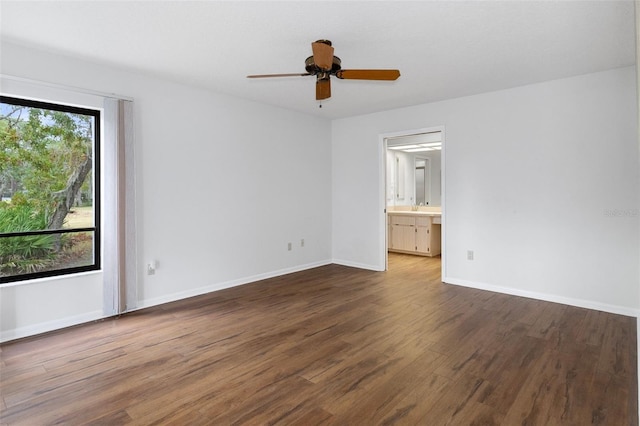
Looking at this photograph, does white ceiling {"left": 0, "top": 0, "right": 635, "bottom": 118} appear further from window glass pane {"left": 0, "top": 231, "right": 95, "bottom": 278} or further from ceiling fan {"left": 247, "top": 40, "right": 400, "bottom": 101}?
window glass pane {"left": 0, "top": 231, "right": 95, "bottom": 278}

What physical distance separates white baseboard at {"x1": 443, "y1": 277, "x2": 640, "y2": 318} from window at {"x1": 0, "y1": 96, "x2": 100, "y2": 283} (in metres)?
4.48

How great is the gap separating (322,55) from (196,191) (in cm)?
247

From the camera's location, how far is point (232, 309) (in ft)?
12.7

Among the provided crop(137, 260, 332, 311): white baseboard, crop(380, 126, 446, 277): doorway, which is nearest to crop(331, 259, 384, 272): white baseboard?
crop(137, 260, 332, 311): white baseboard

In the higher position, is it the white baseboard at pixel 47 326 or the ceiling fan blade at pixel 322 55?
the ceiling fan blade at pixel 322 55

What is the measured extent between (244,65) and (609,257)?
432 cm

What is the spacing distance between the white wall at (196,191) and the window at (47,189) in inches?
9.6

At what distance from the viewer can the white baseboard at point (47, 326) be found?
309 cm

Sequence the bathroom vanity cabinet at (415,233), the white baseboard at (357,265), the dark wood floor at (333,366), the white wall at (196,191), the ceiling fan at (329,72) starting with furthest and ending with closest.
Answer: the bathroom vanity cabinet at (415,233) < the white baseboard at (357,265) < the white wall at (196,191) < the ceiling fan at (329,72) < the dark wood floor at (333,366)

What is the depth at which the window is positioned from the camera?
3168 mm

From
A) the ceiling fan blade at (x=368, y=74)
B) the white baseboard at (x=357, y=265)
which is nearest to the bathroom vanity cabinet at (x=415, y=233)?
the white baseboard at (x=357, y=265)

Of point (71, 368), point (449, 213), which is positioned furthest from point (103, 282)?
point (449, 213)

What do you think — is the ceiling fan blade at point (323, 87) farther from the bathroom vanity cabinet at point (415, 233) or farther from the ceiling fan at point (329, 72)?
the bathroom vanity cabinet at point (415, 233)

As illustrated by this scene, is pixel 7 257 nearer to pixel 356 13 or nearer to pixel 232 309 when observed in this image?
pixel 232 309
